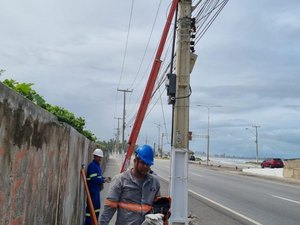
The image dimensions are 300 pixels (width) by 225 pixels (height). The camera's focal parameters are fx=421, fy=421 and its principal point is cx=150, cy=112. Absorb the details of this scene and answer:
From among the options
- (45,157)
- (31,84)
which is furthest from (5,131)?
(31,84)

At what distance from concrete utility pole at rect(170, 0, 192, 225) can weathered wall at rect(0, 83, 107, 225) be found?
3559 mm

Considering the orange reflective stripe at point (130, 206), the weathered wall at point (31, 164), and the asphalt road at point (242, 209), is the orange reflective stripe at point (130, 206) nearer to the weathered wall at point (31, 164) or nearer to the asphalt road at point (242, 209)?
the weathered wall at point (31, 164)

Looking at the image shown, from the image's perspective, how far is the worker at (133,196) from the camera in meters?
4.35

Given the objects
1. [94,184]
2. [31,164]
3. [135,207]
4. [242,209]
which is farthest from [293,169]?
[31,164]

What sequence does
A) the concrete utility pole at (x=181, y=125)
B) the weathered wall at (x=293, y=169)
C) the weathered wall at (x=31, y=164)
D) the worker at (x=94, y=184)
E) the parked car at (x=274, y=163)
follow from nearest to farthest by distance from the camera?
1. the weathered wall at (x=31, y=164)
2. the worker at (x=94, y=184)
3. the concrete utility pole at (x=181, y=125)
4. the weathered wall at (x=293, y=169)
5. the parked car at (x=274, y=163)

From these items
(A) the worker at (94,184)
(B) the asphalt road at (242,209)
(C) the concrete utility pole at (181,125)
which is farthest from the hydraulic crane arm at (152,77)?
(B) the asphalt road at (242,209)

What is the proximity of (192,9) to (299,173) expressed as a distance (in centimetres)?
2782

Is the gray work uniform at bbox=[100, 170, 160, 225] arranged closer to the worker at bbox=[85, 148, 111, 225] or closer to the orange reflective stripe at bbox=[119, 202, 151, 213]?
the orange reflective stripe at bbox=[119, 202, 151, 213]

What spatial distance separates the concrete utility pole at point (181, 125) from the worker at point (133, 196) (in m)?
5.07

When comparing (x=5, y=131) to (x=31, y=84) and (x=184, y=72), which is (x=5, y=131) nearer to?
(x=31, y=84)

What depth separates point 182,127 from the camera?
966 cm

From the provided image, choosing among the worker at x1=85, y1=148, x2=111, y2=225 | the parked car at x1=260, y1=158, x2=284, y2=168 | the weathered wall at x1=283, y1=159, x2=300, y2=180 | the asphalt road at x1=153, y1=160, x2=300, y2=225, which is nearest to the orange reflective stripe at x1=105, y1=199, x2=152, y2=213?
the worker at x1=85, y1=148, x2=111, y2=225

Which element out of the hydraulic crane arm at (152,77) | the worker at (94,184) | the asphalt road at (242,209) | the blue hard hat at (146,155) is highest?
the hydraulic crane arm at (152,77)

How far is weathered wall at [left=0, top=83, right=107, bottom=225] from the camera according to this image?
317cm
